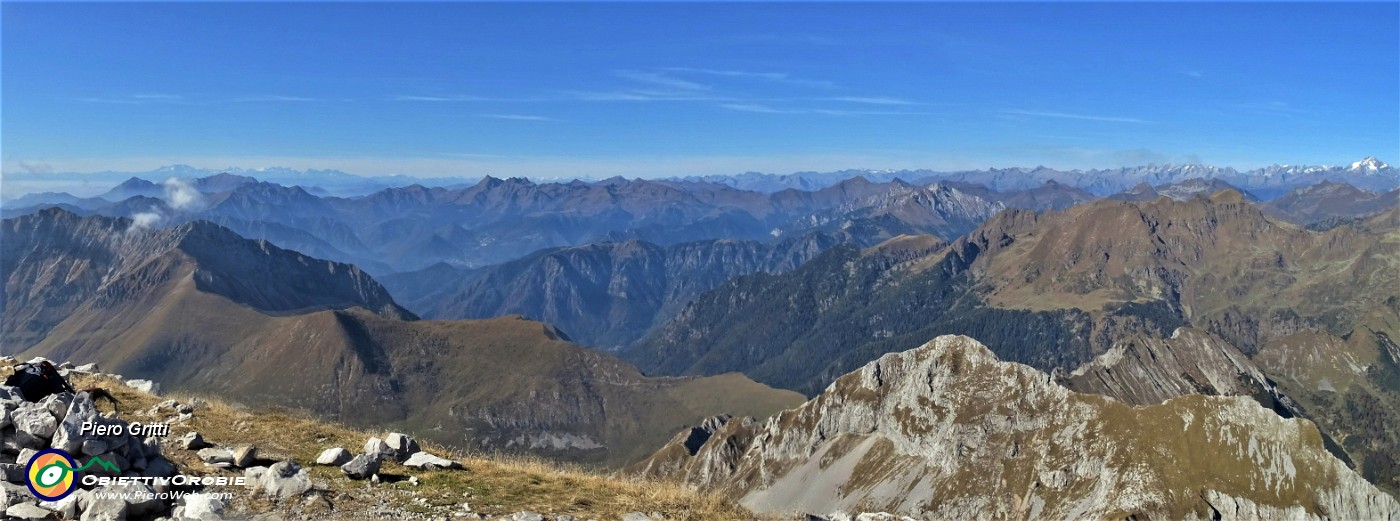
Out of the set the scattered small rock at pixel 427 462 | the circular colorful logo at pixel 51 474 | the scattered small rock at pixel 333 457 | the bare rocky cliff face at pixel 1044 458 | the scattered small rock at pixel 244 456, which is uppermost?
the circular colorful logo at pixel 51 474

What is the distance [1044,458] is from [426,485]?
155041mm

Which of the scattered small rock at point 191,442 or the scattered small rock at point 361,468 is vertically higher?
the scattered small rock at point 191,442

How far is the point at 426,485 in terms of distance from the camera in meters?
26.5

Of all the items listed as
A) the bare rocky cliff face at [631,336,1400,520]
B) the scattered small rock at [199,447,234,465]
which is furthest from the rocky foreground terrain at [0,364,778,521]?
the bare rocky cliff face at [631,336,1400,520]

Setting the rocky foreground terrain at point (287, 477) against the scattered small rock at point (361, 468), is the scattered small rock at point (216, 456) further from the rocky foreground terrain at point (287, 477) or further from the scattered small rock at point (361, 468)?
the scattered small rock at point (361, 468)

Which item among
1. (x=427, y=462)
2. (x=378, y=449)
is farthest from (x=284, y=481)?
(x=427, y=462)

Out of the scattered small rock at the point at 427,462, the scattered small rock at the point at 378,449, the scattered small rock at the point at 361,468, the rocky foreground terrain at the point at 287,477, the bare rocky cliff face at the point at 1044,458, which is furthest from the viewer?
the bare rocky cliff face at the point at 1044,458

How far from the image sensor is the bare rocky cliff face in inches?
5246

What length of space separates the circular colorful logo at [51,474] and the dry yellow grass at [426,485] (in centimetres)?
397

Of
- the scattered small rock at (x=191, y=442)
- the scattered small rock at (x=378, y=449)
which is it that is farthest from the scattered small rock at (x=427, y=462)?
the scattered small rock at (x=191, y=442)

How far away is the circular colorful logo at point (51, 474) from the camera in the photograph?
65.0 ft

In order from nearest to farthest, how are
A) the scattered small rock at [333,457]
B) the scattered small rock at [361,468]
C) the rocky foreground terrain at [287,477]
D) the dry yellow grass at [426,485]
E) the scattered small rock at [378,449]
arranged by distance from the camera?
the rocky foreground terrain at [287,477] → the dry yellow grass at [426,485] → the scattered small rock at [361,468] → the scattered small rock at [378,449] → the scattered small rock at [333,457]

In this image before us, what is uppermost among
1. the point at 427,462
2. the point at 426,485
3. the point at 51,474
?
the point at 51,474

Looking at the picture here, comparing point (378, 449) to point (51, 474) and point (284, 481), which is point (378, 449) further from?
point (51, 474)
